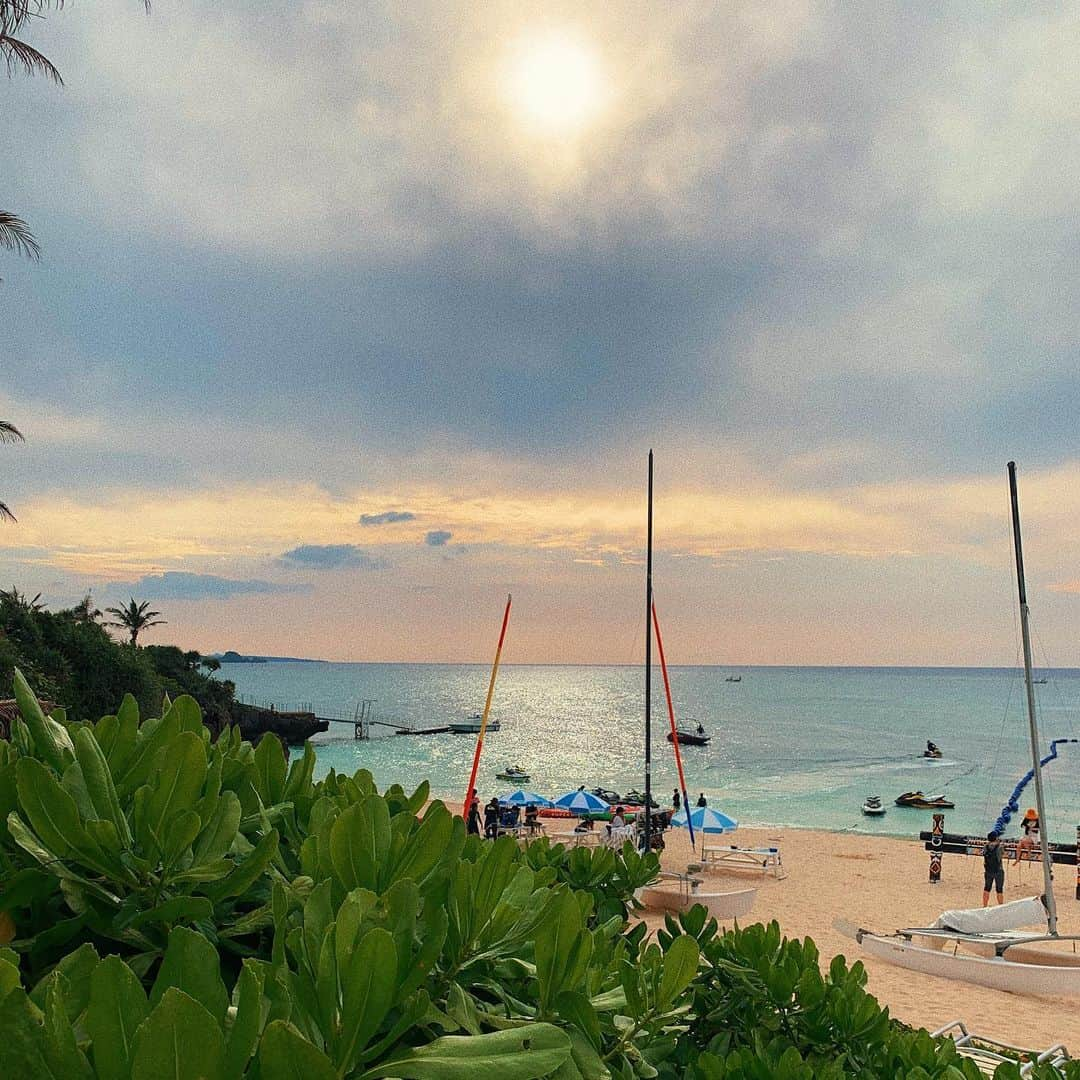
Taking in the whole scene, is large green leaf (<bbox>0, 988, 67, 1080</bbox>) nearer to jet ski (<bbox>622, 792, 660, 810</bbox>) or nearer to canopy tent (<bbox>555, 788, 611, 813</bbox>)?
canopy tent (<bbox>555, 788, 611, 813</bbox>)

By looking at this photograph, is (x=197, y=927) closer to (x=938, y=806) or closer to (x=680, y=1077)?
(x=680, y=1077)

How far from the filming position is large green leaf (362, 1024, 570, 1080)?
84cm

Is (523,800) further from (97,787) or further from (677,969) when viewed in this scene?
(97,787)

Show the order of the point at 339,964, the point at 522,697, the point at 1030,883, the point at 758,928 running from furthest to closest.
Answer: the point at 522,697, the point at 1030,883, the point at 758,928, the point at 339,964

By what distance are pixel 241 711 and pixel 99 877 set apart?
195 feet

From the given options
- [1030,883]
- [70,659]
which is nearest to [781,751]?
[1030,883]

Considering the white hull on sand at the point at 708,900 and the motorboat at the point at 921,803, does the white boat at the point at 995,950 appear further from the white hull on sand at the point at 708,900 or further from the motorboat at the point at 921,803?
the motorboat at the point at 921,803

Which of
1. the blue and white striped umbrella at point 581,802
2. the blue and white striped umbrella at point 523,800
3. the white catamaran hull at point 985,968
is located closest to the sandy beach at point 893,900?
the white catamaran hull at point 985,968

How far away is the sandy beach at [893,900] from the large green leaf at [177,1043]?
19.2 ft

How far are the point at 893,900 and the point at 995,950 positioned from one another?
20.8 ft

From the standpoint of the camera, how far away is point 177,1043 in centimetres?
62

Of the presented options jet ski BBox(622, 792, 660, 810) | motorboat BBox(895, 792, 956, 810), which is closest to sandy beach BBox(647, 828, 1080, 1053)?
jet ski BBox(622, 792, 660, 810)

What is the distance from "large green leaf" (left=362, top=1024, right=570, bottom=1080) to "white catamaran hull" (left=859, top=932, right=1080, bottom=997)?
40.8 ft

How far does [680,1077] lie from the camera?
1.70 metres
